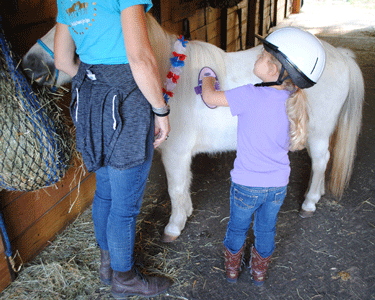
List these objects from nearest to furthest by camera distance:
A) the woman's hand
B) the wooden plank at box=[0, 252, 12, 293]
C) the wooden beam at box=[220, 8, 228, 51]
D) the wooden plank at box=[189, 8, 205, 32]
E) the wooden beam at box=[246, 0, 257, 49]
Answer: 1. the woman's hand
2. the wooden plank at box=[0, 252, 12, 293]
3. the wooden plank at box=[189, 8, 205, 32]
4. the wooden beam at box=[220, 8, 228, 51]
5. the wooden beam at box=[246, 0, 257, 49]

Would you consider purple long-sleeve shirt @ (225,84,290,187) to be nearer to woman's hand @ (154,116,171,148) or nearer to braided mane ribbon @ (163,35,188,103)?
woman's hand @ (154,116,171,148)

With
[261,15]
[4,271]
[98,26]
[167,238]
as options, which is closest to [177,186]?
[167,238]

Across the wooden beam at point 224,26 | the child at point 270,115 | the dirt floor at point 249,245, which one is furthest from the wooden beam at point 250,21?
the child at point 270,115

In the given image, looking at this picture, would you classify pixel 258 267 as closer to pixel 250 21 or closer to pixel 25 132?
pixel 25 132

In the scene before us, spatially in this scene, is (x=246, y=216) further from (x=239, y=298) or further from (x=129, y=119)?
(x=129, y=119)

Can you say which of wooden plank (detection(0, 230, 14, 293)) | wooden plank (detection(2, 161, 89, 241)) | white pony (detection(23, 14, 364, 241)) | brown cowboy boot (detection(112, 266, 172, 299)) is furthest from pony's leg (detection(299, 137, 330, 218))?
wooden plank (detection(0, 230, 14, 293))

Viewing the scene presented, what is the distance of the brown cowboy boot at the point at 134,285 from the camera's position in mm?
1704

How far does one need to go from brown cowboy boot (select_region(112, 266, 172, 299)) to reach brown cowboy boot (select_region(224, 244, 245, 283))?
1.23 feet

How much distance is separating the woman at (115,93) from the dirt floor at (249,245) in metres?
0.61

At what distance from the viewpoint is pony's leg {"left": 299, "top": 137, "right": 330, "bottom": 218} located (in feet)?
7.67

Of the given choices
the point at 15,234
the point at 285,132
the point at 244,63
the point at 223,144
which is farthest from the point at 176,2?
the point at 15,234

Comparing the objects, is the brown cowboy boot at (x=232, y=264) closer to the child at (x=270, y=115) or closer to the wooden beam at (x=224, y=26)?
the child at (x=270, y=115)

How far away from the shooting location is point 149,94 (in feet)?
4.01

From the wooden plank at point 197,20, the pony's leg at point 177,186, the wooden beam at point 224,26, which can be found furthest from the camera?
the wooden beam at point 224,26
